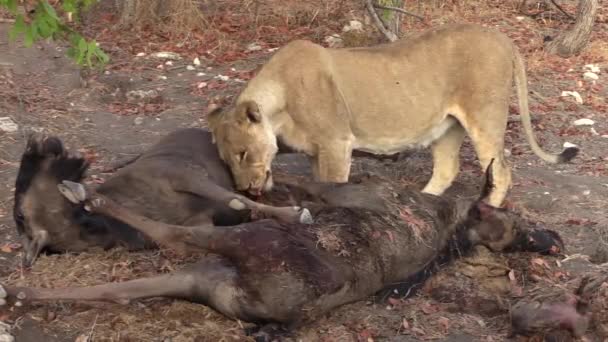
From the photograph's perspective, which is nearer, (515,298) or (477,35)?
(515,298)

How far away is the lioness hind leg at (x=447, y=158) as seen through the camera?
19.7 ft

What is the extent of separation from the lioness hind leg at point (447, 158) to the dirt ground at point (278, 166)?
12 cm

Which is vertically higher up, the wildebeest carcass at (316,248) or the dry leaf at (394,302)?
the wildebeest carcass at (316,248)

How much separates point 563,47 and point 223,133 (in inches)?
221

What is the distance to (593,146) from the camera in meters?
6.86

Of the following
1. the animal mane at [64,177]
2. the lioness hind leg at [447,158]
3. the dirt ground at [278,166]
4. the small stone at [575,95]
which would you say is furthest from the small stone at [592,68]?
the animal mane at [64,177]

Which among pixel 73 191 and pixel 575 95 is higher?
pixel 73 191

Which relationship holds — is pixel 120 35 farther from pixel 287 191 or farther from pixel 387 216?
pixel 387 216

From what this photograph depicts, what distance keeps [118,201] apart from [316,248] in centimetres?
115

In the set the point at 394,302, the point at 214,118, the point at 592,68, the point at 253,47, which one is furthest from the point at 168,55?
the point at 394,302

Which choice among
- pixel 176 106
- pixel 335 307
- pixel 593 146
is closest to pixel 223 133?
pixel 335 307

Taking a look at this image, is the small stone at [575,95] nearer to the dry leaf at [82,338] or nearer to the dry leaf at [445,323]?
the dry leaf at [445,323]

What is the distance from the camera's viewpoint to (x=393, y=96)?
5.64m

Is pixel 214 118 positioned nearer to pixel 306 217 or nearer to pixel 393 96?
pixel 306 217
